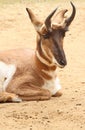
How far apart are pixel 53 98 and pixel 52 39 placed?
105cm

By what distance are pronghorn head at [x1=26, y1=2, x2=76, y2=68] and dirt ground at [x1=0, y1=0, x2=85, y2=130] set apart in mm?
691

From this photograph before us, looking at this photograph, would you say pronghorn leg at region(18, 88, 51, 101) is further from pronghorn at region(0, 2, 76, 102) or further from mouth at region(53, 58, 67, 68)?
mouth at region(53, 58, 67, 68)

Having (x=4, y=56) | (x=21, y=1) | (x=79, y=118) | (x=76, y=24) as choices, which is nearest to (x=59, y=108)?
(x=79, y=118)

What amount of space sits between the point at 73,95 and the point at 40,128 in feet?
6.97

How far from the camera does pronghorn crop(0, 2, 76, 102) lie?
30.6 ft

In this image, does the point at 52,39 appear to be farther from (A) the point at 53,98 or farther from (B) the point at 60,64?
(A) the point at 53,98

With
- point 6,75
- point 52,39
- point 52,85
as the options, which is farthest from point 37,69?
point 52,39

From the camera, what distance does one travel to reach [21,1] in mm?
20344

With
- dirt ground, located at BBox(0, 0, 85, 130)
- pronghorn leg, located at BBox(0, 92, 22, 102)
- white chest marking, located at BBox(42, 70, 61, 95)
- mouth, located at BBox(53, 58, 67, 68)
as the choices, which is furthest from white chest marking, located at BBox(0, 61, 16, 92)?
mouth, located at BBox(53, 58, 67, 68)

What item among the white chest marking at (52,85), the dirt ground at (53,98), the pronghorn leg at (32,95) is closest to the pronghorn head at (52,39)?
the white chest marking at (52,85)

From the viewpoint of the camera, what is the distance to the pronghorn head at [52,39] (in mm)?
9117

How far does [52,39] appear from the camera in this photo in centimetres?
925

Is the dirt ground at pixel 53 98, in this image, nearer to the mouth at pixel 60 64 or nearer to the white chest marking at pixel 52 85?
the white chest marking at pixel 52 85

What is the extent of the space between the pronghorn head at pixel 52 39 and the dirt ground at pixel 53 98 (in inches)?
27.2
